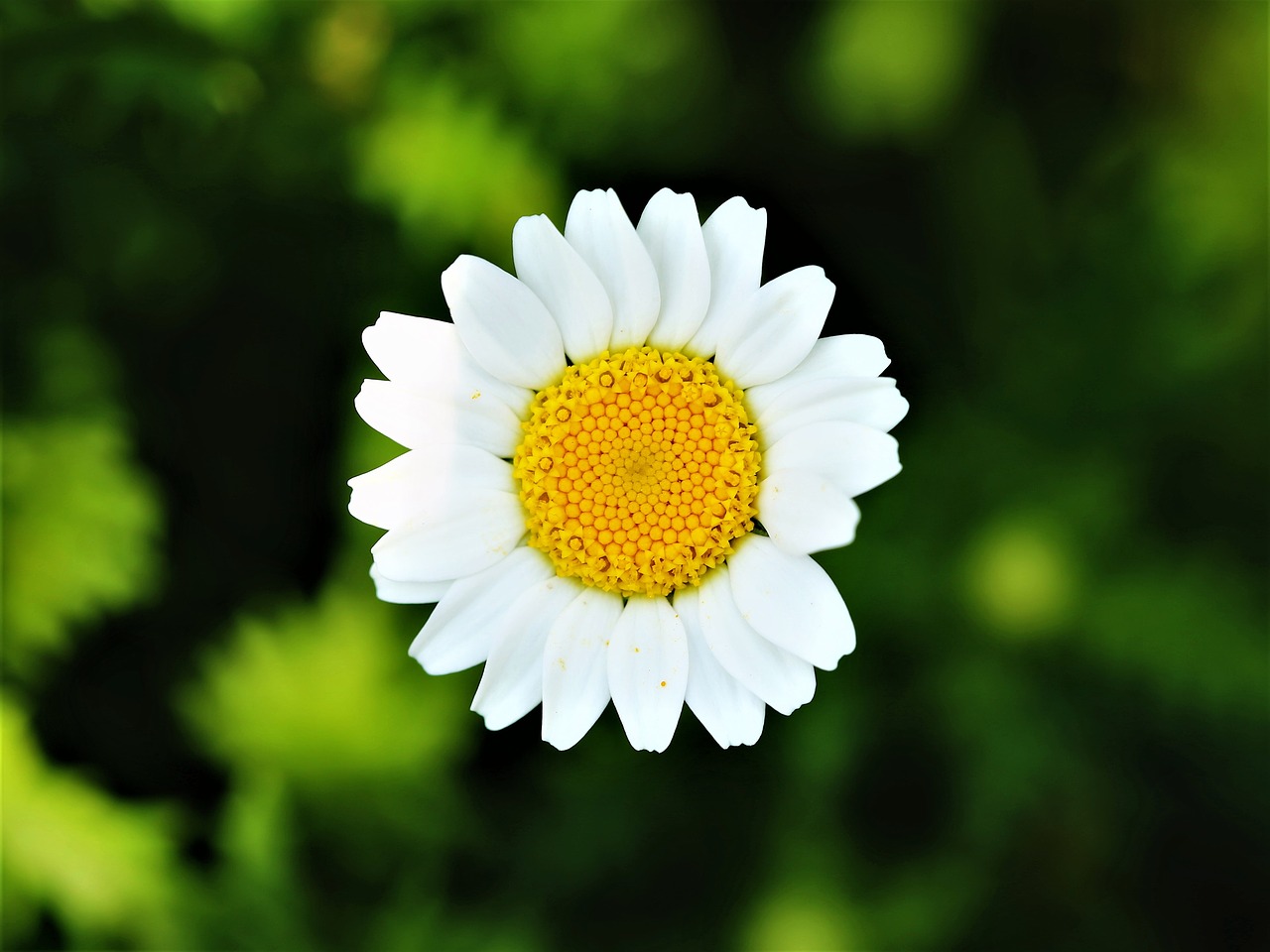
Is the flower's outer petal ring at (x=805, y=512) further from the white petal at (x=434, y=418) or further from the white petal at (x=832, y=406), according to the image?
the white petal at (x=434, y=418)

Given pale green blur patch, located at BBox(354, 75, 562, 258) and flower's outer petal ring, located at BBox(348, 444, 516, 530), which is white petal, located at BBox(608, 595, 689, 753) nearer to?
flower's outer petal ring, located at BBox(348, 444, 516, 530)

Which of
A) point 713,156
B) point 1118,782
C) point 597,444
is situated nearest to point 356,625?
point 597,444

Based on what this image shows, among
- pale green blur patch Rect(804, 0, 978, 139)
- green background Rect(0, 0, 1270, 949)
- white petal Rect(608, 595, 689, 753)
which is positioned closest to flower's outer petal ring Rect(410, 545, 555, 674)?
white petal Rect(608, 595, 689, 753)

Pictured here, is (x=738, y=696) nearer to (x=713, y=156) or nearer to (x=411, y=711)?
(x=411, y=711)

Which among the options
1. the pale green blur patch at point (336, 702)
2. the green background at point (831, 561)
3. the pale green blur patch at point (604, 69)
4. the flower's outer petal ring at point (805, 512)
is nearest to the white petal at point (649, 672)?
the flower's outer petal ring at point (805, 512)

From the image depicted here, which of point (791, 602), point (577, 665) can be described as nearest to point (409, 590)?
point (577, 665)

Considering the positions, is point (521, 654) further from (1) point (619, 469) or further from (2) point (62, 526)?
(2) point (62, 526)
